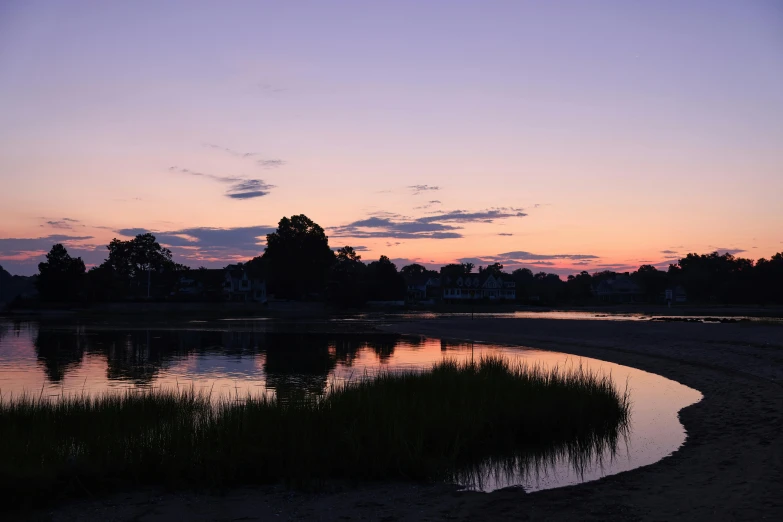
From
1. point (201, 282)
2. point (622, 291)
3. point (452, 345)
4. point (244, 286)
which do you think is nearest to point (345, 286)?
point (244, 286)

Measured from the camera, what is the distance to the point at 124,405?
14.6 m

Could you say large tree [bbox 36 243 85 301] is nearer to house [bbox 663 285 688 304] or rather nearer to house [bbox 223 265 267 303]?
house [bbox 223 265 267 303]

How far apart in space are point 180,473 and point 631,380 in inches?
751

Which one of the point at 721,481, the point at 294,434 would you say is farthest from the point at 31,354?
the point at 721,481

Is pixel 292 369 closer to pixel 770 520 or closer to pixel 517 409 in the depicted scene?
pixel 517 409

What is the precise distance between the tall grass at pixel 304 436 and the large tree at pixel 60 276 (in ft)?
297

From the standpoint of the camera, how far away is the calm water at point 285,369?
1255 centimetres

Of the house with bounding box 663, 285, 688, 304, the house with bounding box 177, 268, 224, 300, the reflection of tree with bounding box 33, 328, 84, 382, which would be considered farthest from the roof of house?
the reflection of tree with bounding box 33, 328, 84, 382

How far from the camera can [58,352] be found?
35438mm

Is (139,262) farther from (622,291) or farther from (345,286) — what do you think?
(622,291)

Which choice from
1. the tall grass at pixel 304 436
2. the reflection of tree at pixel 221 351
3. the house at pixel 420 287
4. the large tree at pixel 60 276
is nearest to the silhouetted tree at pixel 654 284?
the house at pixel 420 287

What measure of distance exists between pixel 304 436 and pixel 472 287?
142 m

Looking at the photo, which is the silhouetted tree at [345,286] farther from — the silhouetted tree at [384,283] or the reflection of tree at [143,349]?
the reflection of tree at [143,349]

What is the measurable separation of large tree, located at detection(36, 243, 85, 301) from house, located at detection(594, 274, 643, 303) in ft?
394
